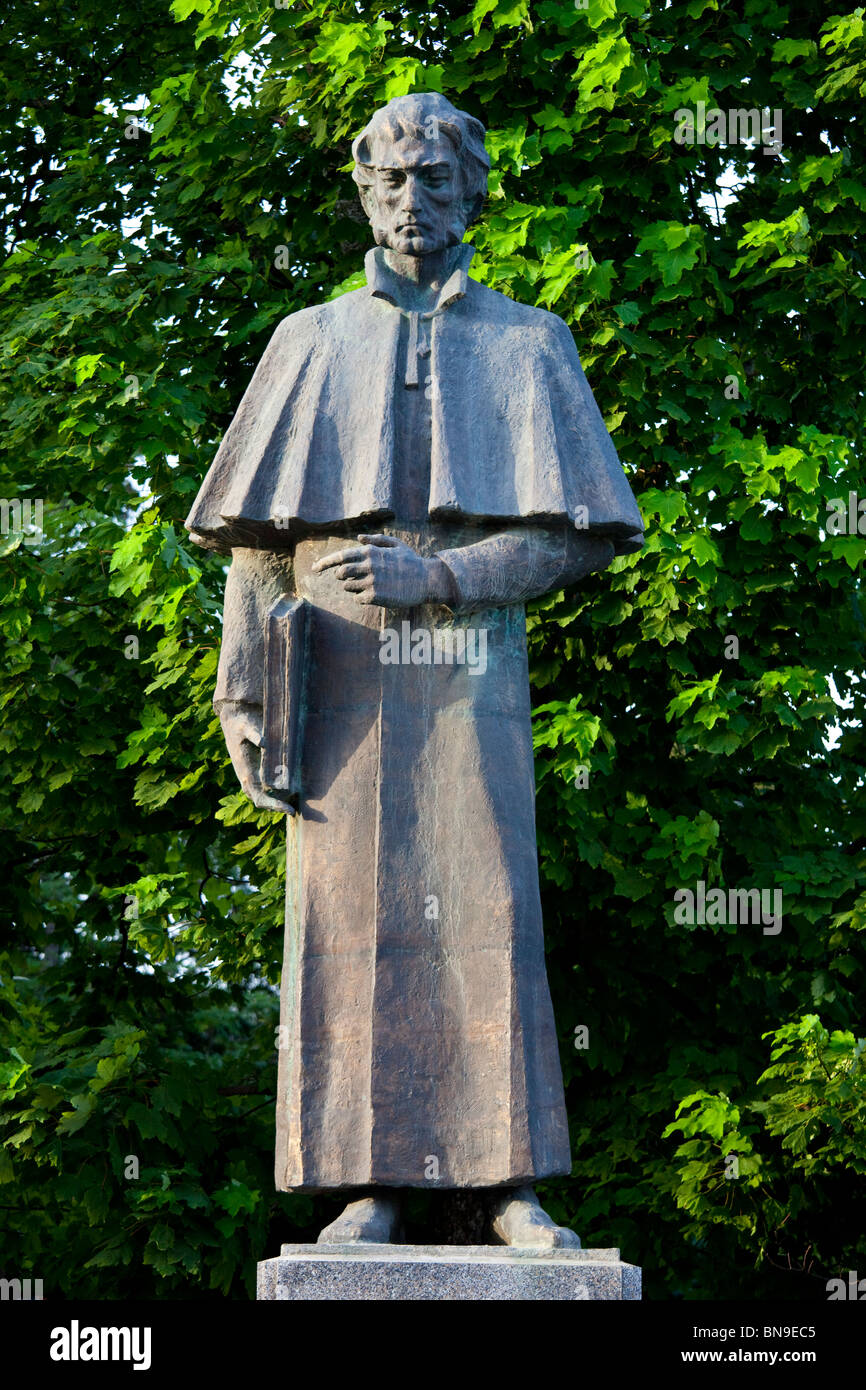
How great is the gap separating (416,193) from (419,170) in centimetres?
7

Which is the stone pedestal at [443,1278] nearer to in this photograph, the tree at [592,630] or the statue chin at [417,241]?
the statue chin at [417,241]

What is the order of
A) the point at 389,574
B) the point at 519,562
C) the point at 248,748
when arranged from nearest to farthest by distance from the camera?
1. the point at 389,574
2. the point at 519,562
3. the point at 248,748

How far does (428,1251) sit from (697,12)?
8.60 metres

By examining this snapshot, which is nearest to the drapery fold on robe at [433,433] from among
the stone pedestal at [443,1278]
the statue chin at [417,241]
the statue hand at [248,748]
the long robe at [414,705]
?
the long robe at [414,705]

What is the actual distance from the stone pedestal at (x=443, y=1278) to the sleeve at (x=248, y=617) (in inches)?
64.8

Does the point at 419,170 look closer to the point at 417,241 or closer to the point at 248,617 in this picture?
the point at 417,241

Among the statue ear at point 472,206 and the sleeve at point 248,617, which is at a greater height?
the statue ear at point 472,206

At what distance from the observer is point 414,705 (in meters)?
6.35

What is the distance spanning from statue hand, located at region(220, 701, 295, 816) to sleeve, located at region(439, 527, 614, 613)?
0.69m

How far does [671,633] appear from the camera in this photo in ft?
37.5

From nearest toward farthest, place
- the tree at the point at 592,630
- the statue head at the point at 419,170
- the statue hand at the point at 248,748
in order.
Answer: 1. the statue hand at the point at 248,748
2. the statue head at the point at 419,170
3. the tree at the point at 592,630

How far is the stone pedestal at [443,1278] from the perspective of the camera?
5625 millimetres

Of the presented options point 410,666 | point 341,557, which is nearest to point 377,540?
point 341,557
